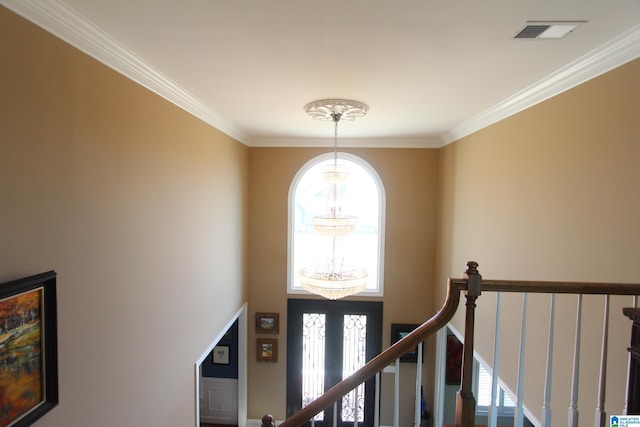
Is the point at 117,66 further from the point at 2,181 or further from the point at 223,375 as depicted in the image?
the point at 223,375

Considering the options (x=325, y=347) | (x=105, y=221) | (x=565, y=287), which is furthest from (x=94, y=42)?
(x=325, y=347)

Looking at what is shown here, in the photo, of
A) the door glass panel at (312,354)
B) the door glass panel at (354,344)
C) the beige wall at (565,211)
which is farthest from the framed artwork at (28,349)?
the door glass panel at (354,344)

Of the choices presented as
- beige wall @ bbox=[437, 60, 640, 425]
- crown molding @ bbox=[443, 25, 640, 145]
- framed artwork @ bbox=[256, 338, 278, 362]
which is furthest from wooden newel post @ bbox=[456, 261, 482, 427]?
framed artwork @ bbox=[256, 338, 278, 362]

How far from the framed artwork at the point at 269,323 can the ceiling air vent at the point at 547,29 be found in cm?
477

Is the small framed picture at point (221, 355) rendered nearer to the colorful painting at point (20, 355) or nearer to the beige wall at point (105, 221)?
the beige wall at point (105, 221)

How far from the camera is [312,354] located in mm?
5355

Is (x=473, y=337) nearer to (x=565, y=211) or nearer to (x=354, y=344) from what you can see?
(x=565, y=211)

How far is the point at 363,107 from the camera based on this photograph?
10.3 ft

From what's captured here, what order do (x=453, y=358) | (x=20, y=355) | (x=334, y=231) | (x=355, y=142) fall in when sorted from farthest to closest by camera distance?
1. (x=355, y=142)
2. (x=453, y=358)
3. (x=334, y=231)
4. (x=20, y=355)

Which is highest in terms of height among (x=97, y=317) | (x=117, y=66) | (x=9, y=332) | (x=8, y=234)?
(x=117, y=66)

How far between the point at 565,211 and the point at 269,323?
4354 millimetres

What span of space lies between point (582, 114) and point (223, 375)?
19.1 ft

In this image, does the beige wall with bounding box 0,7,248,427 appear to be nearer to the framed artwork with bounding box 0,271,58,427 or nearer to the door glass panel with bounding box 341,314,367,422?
the framed artwork with bounding box 0,271,58,427

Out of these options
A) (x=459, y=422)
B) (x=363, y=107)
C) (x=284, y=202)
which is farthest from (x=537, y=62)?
(x=284, y=202)
